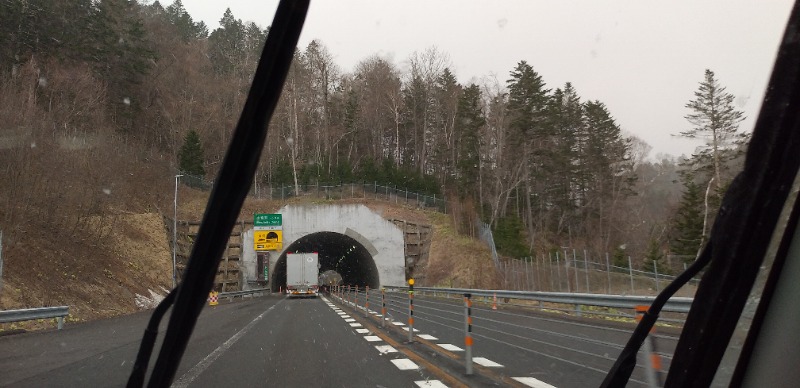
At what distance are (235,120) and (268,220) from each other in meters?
44.5

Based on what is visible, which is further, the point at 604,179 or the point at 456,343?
the point at 456,343

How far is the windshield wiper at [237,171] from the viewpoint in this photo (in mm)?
2027

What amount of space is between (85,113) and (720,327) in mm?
16803

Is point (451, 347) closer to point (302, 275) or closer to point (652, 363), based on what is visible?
point (652, 363)

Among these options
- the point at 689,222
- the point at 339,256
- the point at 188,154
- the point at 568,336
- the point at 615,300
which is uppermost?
the point at 188,154

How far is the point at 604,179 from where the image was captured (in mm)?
9625

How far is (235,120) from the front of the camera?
7.34ft

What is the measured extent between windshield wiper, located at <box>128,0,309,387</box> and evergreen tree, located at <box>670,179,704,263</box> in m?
2.12

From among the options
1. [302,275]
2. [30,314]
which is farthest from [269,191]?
[302,275]

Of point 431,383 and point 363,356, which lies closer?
point 431,383

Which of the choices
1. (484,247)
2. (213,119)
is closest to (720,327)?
(213,119)

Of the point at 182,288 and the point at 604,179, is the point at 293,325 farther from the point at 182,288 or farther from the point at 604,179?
the point at 182,288

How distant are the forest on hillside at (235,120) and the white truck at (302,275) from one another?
→ 92.3 feet

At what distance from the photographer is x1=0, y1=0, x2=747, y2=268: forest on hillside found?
436 centimetres
